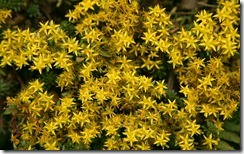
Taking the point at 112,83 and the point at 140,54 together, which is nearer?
the point at 112,83

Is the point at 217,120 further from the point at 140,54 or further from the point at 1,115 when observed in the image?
the point at 1,115

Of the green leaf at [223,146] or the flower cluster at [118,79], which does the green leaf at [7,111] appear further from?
the green leaf at [223,146]

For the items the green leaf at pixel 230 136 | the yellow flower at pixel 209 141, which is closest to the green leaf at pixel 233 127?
the green leaf at pixel 230 136

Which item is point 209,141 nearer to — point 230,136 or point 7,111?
point 230,136

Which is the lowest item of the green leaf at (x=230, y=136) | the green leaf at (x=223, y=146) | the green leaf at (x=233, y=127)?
the green leaf at (x=223, y=146)

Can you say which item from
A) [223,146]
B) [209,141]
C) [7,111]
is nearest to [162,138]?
[209,141]

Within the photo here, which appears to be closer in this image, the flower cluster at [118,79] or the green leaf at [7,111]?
the flower cluster at [118,79]

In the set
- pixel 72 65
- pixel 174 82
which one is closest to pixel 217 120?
pixel 174 82

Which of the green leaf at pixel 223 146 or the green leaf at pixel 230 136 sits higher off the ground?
the green leaf at pixel 230 136

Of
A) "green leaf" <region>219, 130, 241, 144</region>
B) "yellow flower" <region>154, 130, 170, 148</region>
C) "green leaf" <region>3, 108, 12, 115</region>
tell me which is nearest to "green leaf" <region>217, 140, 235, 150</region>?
"green leaf" <region>219, 130, 241, 144</region>
